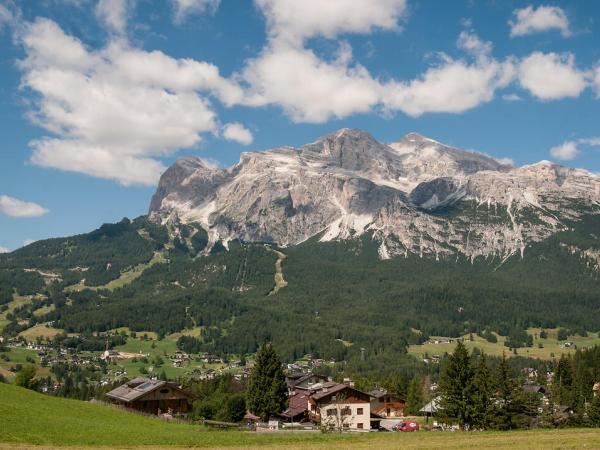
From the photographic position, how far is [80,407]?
88.7 m

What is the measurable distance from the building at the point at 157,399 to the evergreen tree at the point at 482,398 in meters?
60.5

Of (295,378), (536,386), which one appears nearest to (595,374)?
(536,386)

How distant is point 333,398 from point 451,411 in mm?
28882

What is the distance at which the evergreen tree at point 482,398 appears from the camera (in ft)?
291

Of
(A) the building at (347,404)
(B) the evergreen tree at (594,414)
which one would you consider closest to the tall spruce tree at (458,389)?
(B) the evergreen tree at (594,414)

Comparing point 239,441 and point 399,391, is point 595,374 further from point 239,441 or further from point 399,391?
point 239,441

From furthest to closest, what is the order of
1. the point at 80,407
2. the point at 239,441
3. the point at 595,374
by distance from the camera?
the point at 595,374
the point at 80,407
the point at 239,441

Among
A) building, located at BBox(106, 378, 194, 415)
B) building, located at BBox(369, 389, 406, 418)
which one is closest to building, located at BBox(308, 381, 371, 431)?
building, located at BBox(106, 378, 194, 415)

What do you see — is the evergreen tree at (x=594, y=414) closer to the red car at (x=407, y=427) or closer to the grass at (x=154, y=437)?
the red car at (x=407, y=427)

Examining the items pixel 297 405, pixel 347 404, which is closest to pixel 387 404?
pixel 297 405

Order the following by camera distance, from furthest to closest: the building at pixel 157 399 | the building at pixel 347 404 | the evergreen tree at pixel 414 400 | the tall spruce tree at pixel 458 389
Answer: the evergreen tree at pixel 414 400
the building at pixel 157 399
the building at pixel 347 404
the tall spruce tree at pixel 458 389

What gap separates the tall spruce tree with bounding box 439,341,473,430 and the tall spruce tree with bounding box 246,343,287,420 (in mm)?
25934

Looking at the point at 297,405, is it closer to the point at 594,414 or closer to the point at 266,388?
the point at 266,388

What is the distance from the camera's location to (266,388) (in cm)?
10488
